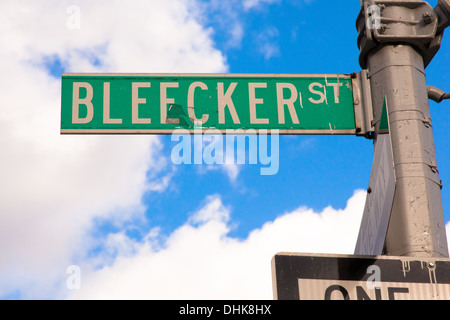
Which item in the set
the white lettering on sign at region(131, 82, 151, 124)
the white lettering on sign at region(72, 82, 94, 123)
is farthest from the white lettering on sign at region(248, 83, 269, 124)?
the white lettering on sign at region(72, 82, 94, 123)

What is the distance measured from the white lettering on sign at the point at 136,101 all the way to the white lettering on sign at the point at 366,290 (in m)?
2.01

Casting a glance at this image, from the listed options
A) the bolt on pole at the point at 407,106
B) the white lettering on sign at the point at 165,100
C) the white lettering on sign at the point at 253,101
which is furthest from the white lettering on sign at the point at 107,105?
the bolt on pole at the point at 407,106

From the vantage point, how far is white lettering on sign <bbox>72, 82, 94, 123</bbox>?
4.60 m

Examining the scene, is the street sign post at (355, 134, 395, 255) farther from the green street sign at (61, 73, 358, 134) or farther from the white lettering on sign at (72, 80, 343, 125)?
the white lettering on sign at (72, 80, 343, 125)

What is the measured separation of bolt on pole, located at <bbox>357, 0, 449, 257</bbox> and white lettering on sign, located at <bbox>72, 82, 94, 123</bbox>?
1674 millimetres

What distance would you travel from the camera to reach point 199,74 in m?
4.77

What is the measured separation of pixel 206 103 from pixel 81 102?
2.49ft

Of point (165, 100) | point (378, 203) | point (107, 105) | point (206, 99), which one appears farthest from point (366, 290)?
point (107, 105)

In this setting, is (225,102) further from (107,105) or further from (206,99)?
(107,105)

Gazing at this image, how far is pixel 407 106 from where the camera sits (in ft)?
14.0

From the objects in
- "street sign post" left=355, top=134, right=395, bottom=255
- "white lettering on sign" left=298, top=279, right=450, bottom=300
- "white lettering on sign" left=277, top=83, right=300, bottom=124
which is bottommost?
"white lettering on sign" left=298, top=279, right=450, bottom=300
